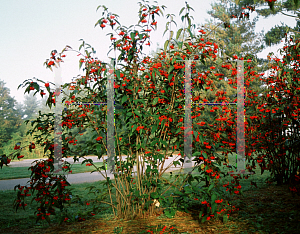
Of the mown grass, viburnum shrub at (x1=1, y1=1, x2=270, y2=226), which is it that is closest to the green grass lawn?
the mown grass

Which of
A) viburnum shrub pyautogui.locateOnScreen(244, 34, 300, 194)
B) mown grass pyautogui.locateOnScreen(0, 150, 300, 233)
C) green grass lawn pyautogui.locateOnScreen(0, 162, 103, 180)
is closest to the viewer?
mown grass pyautogui.locateOnScreen(0, 150, 300, 233)

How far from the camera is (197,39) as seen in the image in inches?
111

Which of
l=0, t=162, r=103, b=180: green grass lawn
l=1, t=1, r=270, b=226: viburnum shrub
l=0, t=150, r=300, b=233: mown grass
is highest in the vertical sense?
l=1, t=1, r=270, b=226: viburnum shrub

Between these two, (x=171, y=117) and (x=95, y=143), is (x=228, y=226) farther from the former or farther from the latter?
(x=95, y=143)

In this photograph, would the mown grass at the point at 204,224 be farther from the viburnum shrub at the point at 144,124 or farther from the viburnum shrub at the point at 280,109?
the viburnum shrub at the point at 280,109

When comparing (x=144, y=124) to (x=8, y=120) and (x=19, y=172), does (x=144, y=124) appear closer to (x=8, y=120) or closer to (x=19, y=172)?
(x=19, y=172)

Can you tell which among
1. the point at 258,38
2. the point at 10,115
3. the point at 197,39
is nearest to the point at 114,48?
the point at 197,39

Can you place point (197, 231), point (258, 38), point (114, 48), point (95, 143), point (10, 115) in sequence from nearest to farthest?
point (197, 231) → point (95, 143) → point (114, 48) → point (258, 38) → point (10, 115)

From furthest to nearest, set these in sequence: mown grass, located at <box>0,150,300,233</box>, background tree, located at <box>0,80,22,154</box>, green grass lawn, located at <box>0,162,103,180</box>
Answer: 1. background tree, located at <box>0,80,22,154</box>
2. green grass lawn, located at <box>0,162,103,180</box>
3. mown grass, located at <box>0,150,300,233</box>

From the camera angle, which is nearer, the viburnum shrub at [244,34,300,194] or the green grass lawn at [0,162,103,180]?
the viburnum shrub at [244,34,300,194]

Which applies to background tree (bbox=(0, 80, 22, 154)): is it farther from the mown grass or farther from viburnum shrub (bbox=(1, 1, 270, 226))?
viburnum shrub (bbox=(1, 1, 270, 226))

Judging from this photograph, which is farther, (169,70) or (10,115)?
(10,115)

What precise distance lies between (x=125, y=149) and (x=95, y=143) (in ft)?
1.14

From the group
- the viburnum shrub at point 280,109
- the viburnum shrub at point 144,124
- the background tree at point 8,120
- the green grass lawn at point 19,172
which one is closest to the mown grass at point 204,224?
the viburnum shrub at point 144,124
